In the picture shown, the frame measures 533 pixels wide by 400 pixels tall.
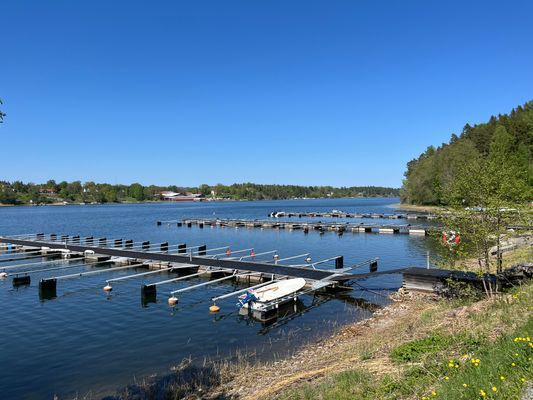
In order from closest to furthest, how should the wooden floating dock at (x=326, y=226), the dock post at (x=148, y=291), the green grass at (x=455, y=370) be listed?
1. the green grass at (x=455, y=370)
2. the dock post at (x=148, y=291)
3. the wooden floating dock at (x=326, y=226)

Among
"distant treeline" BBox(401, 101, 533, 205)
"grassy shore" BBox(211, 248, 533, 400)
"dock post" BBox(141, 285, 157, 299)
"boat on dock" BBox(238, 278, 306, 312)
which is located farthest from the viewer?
"distant treeline" BBox(401, 101, 533, 205)

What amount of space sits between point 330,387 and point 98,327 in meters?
14.9

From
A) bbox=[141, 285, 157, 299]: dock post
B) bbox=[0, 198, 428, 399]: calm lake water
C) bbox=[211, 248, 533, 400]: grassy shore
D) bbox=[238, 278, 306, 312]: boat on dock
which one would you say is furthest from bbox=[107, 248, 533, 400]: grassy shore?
bbox=[141, 285, 157, 299]: dock post

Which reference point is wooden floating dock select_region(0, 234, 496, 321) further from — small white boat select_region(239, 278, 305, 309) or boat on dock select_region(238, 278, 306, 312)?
small white boat select_region(239, 278, 305, 309)

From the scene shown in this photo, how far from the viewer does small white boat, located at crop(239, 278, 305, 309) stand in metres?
21.3

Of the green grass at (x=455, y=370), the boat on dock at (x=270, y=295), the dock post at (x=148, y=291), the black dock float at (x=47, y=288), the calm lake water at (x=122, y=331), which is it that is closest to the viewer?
the green grass at (x=455, y=370)

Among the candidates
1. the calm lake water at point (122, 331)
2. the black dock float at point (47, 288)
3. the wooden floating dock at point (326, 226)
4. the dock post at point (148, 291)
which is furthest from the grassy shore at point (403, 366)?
the wooden floating dock at point (326, 226)

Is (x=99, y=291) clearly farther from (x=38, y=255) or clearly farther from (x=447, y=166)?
(x=447, y=166)

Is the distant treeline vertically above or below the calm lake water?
above

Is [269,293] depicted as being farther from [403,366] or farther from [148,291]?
[403,366]

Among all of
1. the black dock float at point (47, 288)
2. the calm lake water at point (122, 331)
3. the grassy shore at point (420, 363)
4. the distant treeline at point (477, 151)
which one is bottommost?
the calm lake water at point (122, 331)

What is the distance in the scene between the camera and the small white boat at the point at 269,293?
69.9 ft

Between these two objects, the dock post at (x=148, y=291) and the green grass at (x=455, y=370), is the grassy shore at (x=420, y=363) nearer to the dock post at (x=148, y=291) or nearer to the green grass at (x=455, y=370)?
the green grass at (x=455, y=370)

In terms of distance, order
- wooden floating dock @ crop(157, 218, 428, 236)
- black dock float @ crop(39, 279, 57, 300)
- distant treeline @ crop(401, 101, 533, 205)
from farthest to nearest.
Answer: distant treeline @ crop(401, 101, 533, 205), wooden floating dock @ crop(157, 218, 428, 236), black dock float @ crop(39, 279, 57, 300)
